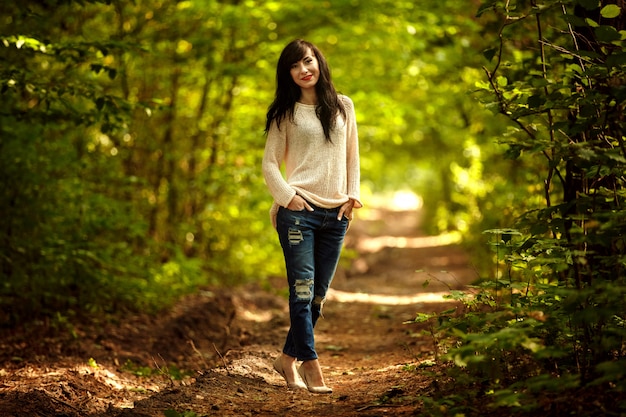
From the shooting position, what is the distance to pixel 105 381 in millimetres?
5141

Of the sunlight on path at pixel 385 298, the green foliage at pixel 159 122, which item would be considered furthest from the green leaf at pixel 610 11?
the sunlight on path at pixel 385 298

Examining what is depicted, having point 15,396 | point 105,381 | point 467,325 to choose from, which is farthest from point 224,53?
point 467,325

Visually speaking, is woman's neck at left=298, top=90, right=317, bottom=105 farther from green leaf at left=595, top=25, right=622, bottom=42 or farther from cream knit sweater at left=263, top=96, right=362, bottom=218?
green leaf at left=595, top=25, right=622, bottom=42

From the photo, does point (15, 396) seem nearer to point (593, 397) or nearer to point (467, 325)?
point (467, 325)

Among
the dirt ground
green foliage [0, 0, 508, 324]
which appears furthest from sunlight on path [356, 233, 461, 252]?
the dirt ground

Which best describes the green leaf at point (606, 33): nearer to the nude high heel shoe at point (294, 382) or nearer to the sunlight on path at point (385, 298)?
the nude high heel shoe at point (294, 382)

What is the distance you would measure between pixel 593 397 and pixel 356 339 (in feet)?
12.9

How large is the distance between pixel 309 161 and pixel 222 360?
1.50m

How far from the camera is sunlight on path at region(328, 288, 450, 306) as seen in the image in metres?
9.40

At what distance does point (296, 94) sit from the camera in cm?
443

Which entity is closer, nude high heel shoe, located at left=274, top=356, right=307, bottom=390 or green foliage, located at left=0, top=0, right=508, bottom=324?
nude high heel shoe, located at left=274, top=356, right=307, bottom=390

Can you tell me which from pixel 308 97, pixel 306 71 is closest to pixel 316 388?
pixel 308 97

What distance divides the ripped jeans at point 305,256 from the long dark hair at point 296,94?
51cm

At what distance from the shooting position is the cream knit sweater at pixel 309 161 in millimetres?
4238
